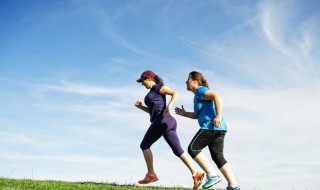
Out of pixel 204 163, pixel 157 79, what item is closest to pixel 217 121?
pixel 204 163

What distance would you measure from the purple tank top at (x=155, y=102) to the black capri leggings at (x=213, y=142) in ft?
5.16

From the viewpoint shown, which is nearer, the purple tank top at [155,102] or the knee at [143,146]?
the purple tank top at [155,102]

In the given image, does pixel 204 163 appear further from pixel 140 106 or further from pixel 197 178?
pixel 140 106

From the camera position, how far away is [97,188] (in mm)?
10367

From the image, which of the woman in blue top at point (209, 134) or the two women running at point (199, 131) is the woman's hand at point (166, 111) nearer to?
the two women running at point (199, 131)

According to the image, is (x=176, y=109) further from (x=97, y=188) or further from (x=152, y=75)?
(x=97, y=188)

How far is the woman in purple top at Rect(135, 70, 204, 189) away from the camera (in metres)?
10.4

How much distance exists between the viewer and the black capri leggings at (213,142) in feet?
30.2

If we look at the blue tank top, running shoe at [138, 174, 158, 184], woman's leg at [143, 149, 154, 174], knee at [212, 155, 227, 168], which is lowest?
running shoe at [138, 174, 158, 184]

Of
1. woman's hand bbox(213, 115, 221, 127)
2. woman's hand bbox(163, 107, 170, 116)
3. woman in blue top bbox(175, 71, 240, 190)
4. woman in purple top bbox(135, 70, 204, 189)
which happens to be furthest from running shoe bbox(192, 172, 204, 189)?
woman's hand bbox(213, 115, 221, 127)

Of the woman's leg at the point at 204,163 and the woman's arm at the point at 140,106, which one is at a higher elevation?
the woman's arm at the point at 140,106

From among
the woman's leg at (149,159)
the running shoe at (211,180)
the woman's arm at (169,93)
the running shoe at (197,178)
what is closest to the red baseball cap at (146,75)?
the woman's arm at (169,93)

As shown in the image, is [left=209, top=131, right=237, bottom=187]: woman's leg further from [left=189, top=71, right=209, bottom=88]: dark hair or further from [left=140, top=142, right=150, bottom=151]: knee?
[left=140, top=142, right=150, bottom=151]: knee

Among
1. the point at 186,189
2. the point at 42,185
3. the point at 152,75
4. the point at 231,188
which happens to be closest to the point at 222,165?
the point at 231,188
